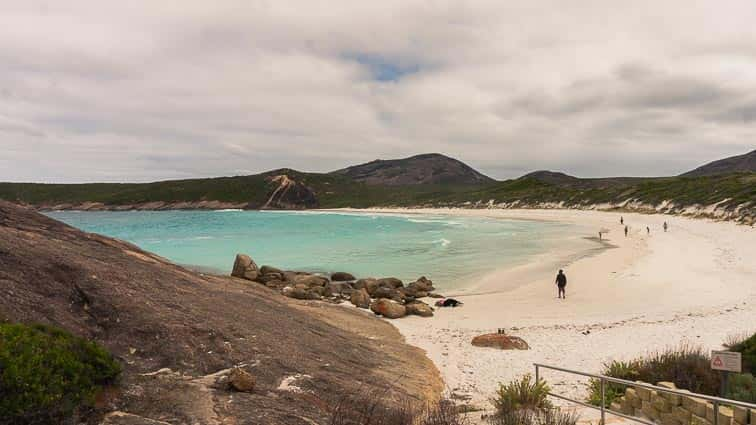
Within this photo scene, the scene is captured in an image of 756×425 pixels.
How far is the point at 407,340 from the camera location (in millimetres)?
14227

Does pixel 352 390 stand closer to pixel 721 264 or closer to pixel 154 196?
pixel 721 264

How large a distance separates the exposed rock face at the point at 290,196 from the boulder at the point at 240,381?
156776mm

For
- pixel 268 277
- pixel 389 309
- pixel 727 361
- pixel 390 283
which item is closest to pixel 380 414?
pixel 727 361

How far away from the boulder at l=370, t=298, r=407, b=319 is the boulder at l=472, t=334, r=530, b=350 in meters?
4.61

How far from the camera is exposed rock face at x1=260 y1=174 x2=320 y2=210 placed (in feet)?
531

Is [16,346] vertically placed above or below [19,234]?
below

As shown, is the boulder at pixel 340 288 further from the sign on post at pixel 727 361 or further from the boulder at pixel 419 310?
the sign on post at pixel 727 361

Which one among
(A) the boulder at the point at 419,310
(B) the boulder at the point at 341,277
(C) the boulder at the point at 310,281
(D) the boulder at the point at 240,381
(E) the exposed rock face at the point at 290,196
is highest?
(E) the exposed rock face at the point at 290,196

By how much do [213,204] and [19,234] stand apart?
163052 millimetres

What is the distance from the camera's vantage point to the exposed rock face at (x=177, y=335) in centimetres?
667

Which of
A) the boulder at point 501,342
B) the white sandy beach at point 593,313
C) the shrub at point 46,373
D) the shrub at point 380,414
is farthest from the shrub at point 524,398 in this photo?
the shrub at point 46,373

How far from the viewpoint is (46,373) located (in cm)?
509

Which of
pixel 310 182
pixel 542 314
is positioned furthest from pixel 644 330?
pixel 310 182

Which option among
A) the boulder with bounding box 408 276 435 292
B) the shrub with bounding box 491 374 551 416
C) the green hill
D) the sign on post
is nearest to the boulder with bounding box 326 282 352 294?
the boulder with bounding box 408 276 435 292
